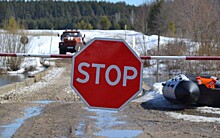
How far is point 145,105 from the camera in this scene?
1223 cm

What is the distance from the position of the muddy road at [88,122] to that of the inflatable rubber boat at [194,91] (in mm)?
287

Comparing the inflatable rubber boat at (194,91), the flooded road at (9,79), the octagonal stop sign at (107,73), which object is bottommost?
the flooded road at (9,79)

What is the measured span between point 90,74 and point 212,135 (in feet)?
10.4

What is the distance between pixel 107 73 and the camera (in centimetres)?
598

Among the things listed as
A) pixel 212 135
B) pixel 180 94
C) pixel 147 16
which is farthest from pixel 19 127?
pixel 147 16

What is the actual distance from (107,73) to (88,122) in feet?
12.0

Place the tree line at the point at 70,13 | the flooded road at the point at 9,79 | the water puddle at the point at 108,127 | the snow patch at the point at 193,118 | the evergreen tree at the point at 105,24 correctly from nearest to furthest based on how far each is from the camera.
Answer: the water puddle at the point at 108,127 → the snow patch at the point at 193,118 → the flooded road at the point at 9,79 → the evergreen tree at the point at 105,24 → the tree line at the point at 70,13

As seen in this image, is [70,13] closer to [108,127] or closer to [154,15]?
[154,15]

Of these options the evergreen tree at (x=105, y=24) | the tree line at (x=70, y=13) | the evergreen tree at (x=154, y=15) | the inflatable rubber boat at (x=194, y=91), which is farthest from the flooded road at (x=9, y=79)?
the evergreen tree at (x=105, y=24)

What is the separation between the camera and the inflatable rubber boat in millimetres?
11344

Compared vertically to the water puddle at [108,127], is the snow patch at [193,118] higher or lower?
lower

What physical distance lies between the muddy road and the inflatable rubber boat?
287 mm

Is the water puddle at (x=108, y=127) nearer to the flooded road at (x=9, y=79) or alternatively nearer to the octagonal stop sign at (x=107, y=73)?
the octagonal stop sign at (x=107, y=73)

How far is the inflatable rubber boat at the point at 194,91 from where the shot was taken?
1134 centimetres
